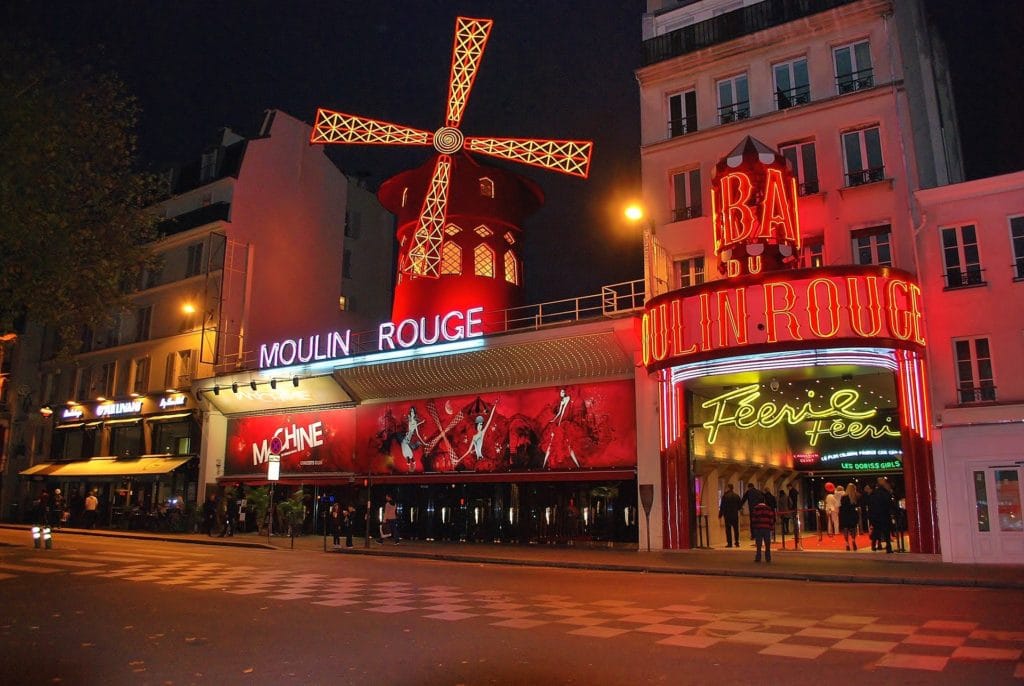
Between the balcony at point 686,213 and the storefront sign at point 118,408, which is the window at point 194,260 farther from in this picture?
the balcony at point 686,213

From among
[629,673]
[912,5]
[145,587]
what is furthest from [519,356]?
[629,673]

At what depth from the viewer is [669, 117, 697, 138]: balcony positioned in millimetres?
21391

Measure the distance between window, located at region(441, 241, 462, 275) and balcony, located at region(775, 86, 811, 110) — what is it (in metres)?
11.2

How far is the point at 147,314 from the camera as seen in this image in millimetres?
34250

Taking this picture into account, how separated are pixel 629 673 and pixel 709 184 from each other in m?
16.3

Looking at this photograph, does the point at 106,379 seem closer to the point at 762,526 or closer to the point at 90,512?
the point at 90,512

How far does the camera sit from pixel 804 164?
764 inches

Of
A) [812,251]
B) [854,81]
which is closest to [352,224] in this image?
[812,251]

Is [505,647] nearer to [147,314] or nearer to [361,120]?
[361,120]

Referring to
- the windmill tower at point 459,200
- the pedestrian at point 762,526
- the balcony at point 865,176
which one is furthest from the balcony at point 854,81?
the pedestrian at point 762,526

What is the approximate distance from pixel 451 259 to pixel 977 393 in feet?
52.6

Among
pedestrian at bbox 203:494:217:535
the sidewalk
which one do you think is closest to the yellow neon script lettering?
the sidewalk

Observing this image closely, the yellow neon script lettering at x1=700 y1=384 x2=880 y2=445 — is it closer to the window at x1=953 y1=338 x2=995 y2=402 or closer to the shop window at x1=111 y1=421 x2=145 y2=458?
the window at x1=953 y1=338 x2=995 y2=402

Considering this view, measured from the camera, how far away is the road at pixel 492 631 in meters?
6.10
